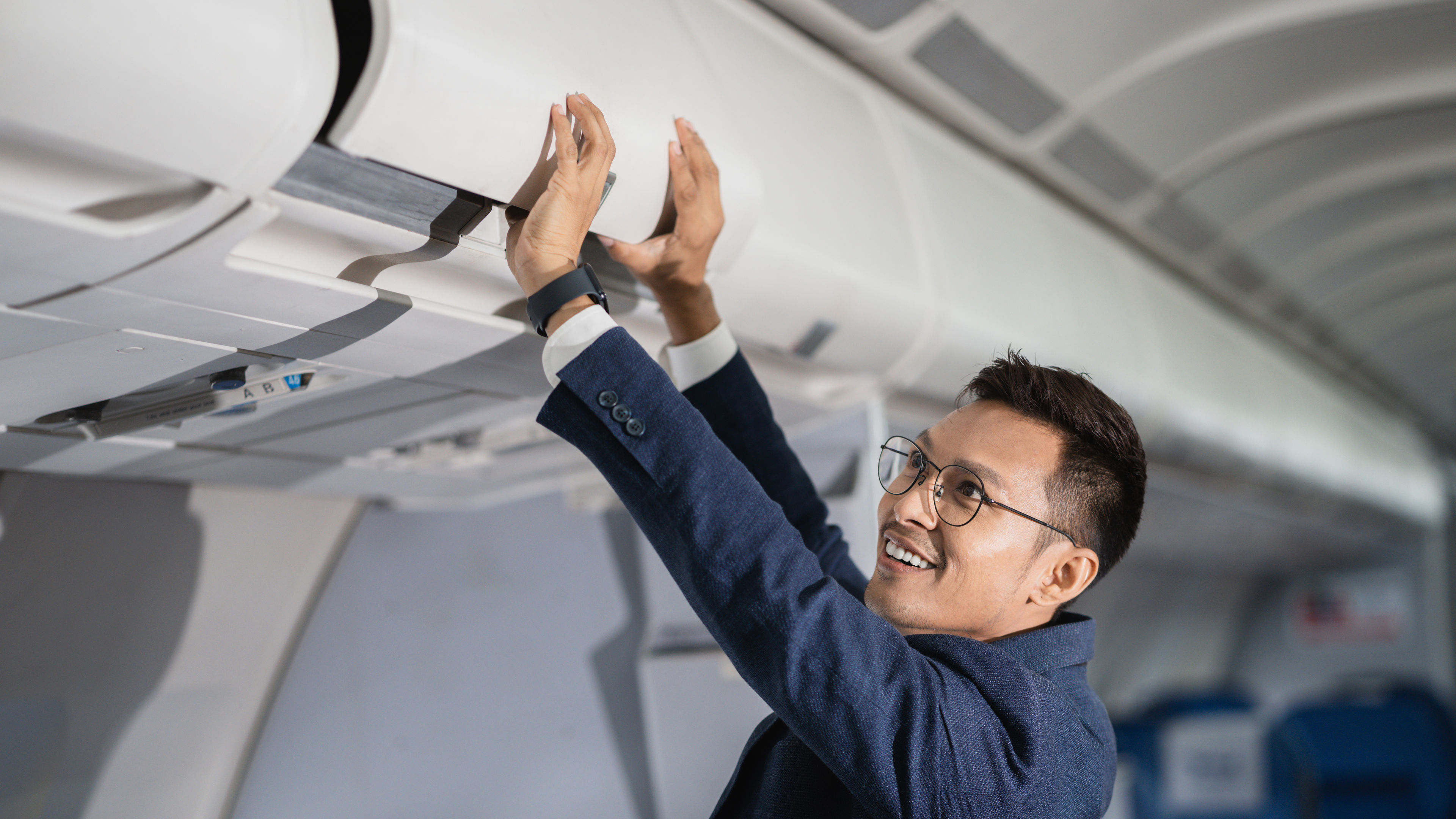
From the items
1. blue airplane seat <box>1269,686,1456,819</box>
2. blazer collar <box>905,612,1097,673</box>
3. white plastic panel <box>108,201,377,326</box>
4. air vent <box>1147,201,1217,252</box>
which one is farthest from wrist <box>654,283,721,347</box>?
blue airplane seat <box>1269,686,1456,819</box>

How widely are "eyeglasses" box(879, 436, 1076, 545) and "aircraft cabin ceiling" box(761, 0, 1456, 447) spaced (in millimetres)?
1078

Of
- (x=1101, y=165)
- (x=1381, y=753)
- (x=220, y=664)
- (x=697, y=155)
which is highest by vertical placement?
(x=1101, y=165)

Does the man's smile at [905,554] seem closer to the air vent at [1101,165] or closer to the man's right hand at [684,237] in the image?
the man's right hand at [684,237]

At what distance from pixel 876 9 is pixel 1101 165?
1.18m

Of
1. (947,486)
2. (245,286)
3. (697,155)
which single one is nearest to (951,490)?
(947,486)

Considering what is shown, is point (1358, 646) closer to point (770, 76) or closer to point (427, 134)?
point (770, 76)

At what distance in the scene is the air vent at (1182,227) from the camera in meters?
3.23

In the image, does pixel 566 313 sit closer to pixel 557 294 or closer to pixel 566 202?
pixel 557 294

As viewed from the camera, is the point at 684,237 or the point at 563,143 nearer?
the point at 563,143

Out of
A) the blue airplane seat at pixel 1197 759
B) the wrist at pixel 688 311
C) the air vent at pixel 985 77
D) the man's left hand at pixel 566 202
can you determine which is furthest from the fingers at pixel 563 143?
the blue airplane seat at pixel 1197 759

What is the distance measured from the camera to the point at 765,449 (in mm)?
1537

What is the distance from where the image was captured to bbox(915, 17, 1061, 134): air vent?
212 cm

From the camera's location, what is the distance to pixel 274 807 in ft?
8.11

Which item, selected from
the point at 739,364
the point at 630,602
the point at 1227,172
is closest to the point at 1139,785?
the point at 1227,172
